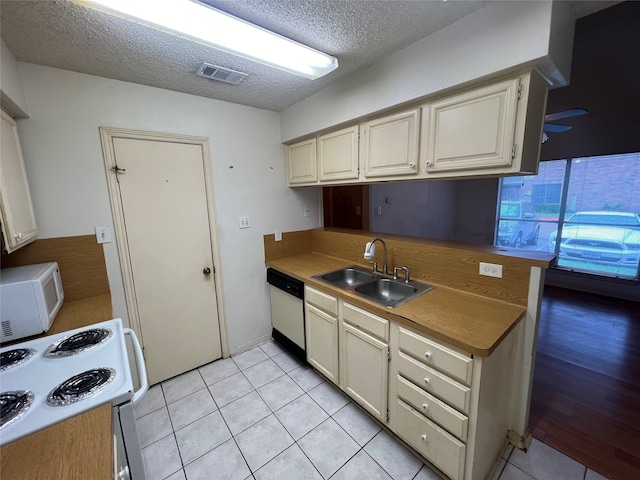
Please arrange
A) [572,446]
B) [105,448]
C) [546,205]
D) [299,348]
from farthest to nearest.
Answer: [546,205] → [299,348] → [572,446] → [105,448]

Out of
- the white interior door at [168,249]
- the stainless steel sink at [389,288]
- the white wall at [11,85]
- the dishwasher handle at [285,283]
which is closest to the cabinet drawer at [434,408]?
the stainless steel sink at [389,288]

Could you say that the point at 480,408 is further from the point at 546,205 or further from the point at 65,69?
the point at 546,205

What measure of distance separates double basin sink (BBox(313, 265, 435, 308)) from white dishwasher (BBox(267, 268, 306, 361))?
1.04ft

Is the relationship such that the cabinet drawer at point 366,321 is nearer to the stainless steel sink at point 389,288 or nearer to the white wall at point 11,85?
the stainless steel sink at point 389,288

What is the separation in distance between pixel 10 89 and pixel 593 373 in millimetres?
4446

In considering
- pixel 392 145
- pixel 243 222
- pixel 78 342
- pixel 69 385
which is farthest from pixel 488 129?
pixel 78 342

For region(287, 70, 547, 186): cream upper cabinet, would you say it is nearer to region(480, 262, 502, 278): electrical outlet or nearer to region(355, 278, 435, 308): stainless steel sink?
region(480, 262, 502, 278): electrical outlet

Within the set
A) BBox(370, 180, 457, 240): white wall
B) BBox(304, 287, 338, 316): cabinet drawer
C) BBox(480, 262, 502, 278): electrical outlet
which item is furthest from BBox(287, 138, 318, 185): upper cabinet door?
BBox(370, 180, 457, 240): white wall

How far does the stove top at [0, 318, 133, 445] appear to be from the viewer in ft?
2.91

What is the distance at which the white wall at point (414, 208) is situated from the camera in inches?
168

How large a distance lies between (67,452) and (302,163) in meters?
2.34

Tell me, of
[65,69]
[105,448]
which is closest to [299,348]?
[105,448]

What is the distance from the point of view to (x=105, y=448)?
78cm

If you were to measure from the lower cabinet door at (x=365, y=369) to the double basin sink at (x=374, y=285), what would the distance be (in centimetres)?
28
